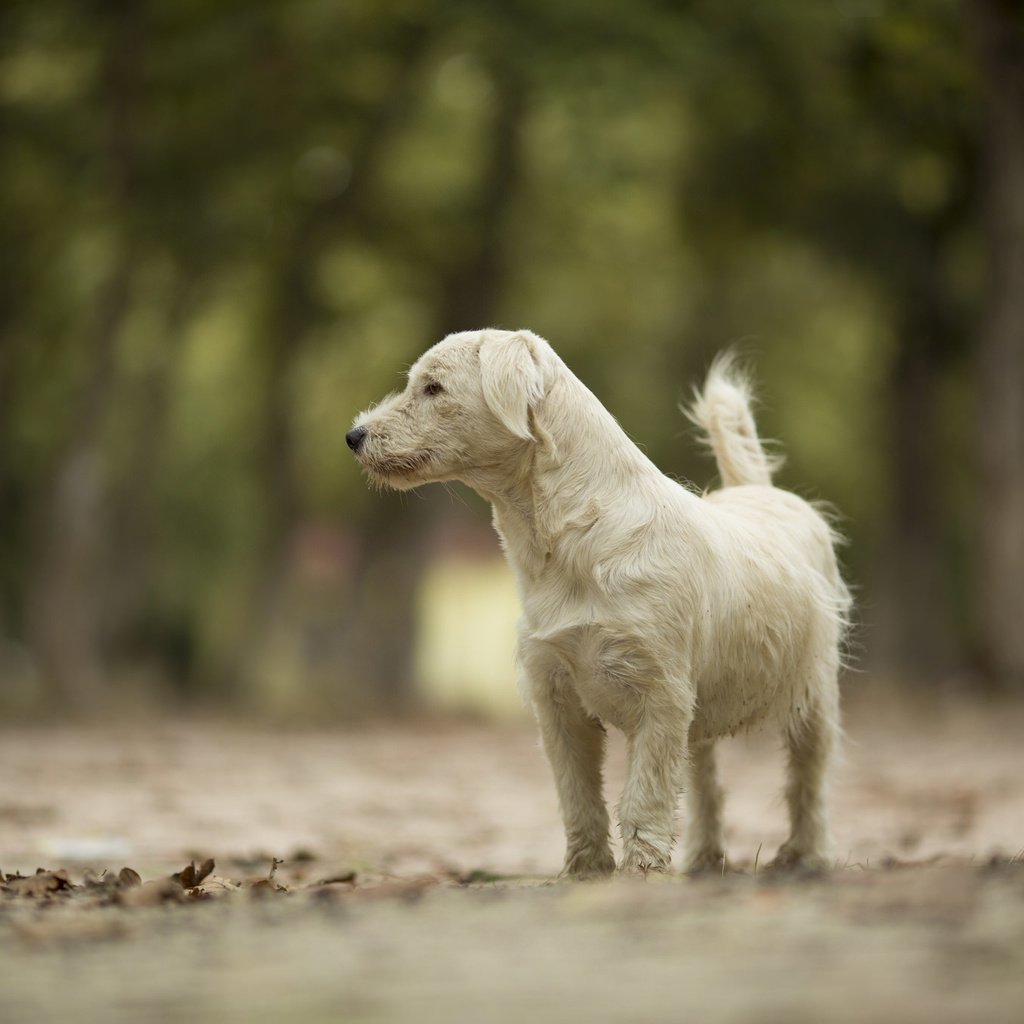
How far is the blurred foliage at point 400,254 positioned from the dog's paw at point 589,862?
48.5 ft

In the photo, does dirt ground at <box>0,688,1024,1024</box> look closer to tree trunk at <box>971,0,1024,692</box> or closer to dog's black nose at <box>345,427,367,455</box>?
dog's black nose at <box>345,427,367,455</box>

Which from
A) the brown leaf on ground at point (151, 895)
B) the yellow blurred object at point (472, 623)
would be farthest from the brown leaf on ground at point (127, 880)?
the yellow blurred object at point (472, 623)

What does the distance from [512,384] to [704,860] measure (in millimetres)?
2642

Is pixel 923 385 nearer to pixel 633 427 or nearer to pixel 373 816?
pixel 633 427

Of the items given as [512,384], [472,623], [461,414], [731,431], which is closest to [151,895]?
[461,414]

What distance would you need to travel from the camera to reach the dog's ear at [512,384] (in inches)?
253

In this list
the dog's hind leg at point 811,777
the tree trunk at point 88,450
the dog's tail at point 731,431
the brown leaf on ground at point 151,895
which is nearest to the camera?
the brown leaf on ground at point 151,895

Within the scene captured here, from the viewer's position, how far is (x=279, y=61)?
22.7 meters

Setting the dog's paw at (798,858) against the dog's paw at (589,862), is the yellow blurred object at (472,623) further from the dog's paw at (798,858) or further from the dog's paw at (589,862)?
the dog's paw at (589,862)

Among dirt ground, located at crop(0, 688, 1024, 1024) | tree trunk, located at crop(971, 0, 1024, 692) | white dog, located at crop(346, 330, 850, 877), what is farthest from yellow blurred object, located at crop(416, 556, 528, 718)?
white dog, located at crop(346, 330, 850, 877)

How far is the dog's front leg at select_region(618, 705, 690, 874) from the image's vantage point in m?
6.26

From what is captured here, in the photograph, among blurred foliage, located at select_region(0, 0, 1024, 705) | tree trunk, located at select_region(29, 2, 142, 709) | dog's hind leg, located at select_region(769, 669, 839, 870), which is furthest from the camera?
blurred foliage, located at select_region(0, 0, 1024, 705)

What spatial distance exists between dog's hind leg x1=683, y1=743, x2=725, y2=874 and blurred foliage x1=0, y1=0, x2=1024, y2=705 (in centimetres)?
1376

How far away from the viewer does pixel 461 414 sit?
6531 millimetres
